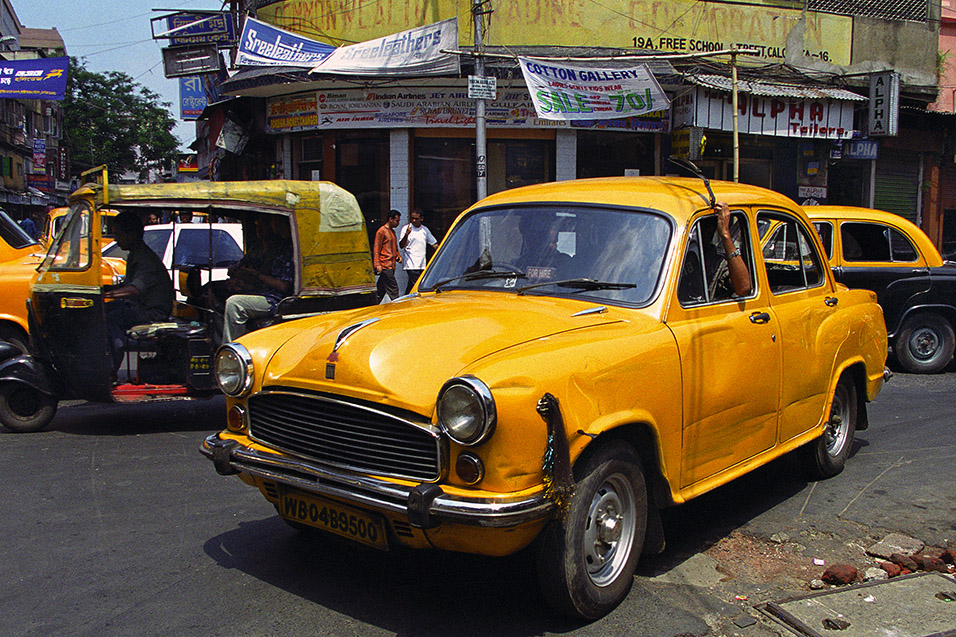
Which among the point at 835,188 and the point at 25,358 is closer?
the point at 25,358

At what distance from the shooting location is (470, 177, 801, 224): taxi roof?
4.33 meters

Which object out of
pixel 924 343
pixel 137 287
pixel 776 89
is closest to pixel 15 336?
pixel 137 287

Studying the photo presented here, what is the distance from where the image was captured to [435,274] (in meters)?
4.84

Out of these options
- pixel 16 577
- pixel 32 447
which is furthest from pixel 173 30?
pixel 16 577

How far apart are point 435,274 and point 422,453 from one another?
1.82m

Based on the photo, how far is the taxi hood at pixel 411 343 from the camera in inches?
129

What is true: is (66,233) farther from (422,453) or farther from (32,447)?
(422,453)

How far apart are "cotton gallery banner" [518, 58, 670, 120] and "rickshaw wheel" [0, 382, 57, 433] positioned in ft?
28.2

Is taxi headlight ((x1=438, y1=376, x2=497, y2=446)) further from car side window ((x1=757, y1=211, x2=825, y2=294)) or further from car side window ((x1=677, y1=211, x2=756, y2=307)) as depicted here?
car side window ((x1=757, y1=211, x2=825, y2=294))

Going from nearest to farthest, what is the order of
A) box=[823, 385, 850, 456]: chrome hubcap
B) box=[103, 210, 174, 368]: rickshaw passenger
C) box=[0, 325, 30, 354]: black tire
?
box=[823, 385, 850, 456]: chrome hubcap
box=[103, 210, 174, 368]: rickshaw passenger
box=[0, 325, 30, 354]: black tire

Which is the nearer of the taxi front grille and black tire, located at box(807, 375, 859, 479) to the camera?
the taxi front grille

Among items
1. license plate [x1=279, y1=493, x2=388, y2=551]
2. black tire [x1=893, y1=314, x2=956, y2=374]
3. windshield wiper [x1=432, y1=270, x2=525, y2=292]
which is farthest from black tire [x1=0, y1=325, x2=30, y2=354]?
black tire [x1=893, y1=314, x2=956, y2=374]

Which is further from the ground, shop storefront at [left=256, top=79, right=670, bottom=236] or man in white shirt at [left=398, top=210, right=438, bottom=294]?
shop storefront at [left=256, top=79, right=670, bottom=236]

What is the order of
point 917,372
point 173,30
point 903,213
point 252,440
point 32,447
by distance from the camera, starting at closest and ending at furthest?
point 252,440
point 32,447
point 917,372
point 173,30
point 903,213
